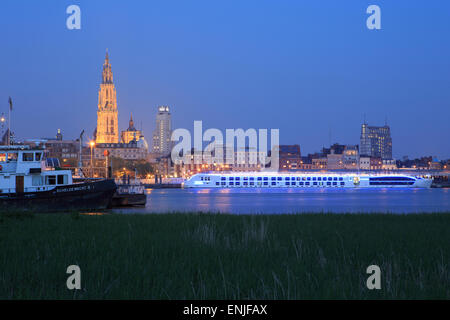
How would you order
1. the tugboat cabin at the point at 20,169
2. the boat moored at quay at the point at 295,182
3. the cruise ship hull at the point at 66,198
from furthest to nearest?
the boat moored at quay at the point at 295,182 < the tugboat cabin at the point at 20,169 < the cruise ship hull at the point at 66,198

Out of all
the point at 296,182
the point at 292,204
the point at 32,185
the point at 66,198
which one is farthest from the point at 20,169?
the point at 296,182

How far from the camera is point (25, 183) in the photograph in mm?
45156

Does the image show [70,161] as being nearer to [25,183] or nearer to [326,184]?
[326,184]

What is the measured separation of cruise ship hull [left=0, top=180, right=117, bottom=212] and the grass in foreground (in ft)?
86.1

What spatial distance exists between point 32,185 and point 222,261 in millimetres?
37635

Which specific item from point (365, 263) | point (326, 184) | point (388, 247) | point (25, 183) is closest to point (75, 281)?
point (365, 263)

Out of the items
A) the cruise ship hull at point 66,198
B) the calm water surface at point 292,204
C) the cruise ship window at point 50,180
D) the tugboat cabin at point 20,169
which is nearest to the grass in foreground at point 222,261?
the calm water surface at point 292,204

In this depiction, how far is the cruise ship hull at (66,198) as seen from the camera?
43.6m

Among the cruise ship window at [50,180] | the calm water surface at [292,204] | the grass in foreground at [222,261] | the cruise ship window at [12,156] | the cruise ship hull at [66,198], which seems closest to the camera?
the grass in foreground at [222,261]

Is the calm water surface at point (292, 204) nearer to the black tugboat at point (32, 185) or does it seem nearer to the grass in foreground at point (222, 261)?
the black tugboat at point (32, 185)

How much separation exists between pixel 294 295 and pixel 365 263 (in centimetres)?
361

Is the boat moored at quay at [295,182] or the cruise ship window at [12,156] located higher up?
the cruise ship window at [12,156]

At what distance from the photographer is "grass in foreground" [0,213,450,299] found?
9289 millimetres

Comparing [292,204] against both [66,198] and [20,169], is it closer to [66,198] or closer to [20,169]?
[66,198]
